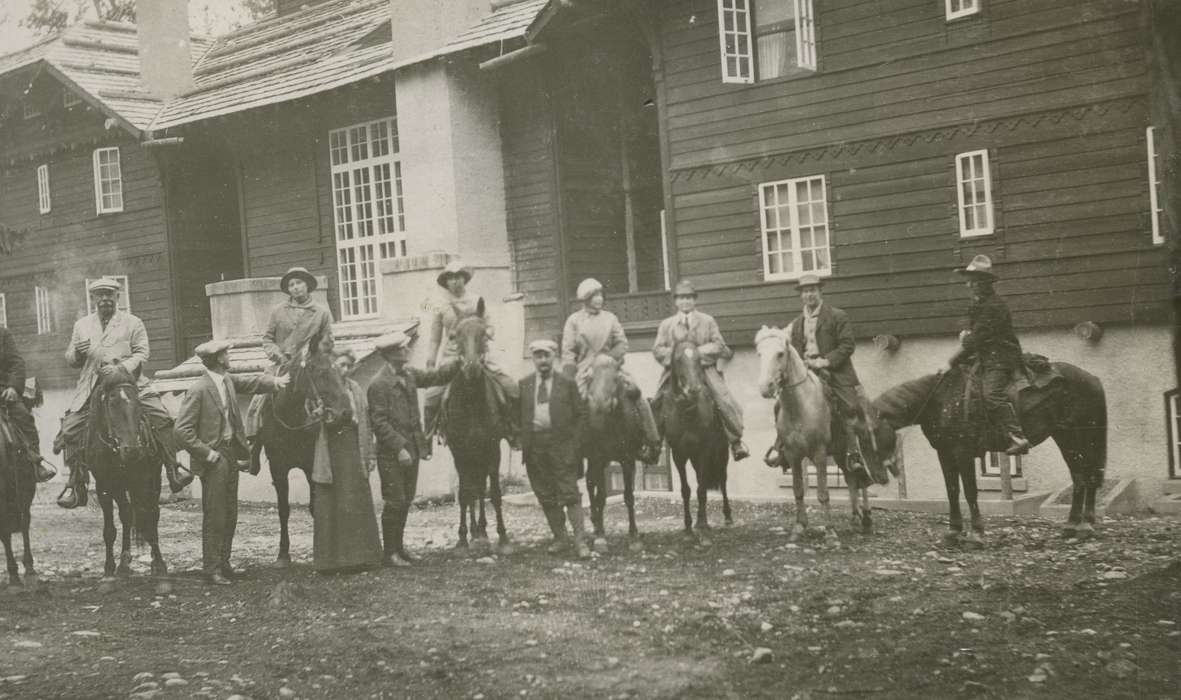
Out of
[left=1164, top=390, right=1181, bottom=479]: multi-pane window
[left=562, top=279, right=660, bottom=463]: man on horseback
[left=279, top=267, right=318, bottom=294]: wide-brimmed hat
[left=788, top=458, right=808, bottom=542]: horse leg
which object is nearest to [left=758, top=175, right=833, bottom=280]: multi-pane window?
[left=1164, top=390, right=1181, bottom=479]: multi-pane window

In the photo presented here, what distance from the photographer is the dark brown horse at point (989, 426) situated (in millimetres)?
10906

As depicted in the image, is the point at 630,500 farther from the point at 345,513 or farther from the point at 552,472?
the point at 345,513

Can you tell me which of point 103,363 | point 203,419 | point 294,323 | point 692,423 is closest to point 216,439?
point 203,419

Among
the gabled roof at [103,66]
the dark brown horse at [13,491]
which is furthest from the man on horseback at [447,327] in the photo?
the gabled roof at [103,66]

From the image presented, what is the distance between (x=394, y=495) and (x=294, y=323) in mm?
1910

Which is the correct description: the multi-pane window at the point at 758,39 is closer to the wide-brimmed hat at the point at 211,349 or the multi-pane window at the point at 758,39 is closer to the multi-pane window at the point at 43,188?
the wide-brimmed hat at the point at 211,349

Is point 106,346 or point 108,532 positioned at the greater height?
point 106,346

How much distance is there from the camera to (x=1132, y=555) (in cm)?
1016

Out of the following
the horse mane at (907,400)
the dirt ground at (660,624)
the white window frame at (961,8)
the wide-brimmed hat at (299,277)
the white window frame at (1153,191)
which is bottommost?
the dirt ground at (660,624)

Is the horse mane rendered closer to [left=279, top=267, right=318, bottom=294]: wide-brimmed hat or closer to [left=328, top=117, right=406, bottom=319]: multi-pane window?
[left=279, top=267, right=318, bottom=294]: wide-brimmed hat

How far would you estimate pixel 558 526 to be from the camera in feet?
38.1

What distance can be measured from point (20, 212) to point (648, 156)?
13461mm

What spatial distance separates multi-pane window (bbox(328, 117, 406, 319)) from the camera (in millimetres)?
20484

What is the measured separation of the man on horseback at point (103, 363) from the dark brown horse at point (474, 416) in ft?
8.38
